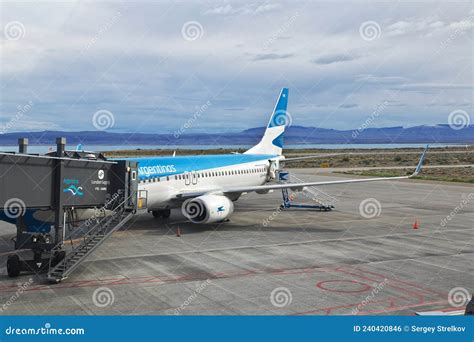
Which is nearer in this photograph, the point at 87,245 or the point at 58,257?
the point at 58,257

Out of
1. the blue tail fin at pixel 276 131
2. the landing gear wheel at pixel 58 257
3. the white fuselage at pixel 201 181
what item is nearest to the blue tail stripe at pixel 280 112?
the blue tail fin at pixel 276 131

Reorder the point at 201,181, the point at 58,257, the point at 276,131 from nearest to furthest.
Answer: the point at 58,257
the point at 201,181
the point at 276,131

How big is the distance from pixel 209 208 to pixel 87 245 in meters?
11.0

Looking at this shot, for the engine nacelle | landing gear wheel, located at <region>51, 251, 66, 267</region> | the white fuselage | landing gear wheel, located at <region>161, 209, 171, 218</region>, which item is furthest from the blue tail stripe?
landing gear wheel, located at <region>51, 251, 66, 267</region>

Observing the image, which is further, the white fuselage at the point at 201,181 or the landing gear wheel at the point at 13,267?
the white fuselage at the point at 201,181

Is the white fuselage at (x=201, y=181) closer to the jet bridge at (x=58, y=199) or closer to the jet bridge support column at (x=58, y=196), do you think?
the jet bridge at (x=58, y=199)

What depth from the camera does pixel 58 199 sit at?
20.8 m

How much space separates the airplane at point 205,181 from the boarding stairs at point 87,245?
7.67 metres

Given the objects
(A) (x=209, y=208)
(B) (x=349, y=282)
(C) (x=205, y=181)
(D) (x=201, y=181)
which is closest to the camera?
(B) (x=349, y=282)

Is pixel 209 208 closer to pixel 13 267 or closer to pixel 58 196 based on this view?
pixel 58 196

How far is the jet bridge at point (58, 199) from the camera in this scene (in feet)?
64.0

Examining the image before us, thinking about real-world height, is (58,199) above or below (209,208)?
below

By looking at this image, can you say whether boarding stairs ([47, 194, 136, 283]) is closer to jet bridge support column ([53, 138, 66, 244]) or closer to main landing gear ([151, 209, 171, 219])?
jet bridge support column ([53, 138, 66, 244])

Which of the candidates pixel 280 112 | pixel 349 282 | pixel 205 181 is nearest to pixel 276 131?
pixel 280 112
